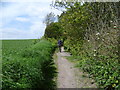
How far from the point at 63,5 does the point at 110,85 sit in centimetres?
804

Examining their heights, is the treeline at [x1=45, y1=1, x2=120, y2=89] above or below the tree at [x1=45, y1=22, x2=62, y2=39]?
below

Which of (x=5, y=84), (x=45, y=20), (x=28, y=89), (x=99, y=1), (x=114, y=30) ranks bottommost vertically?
(x=28, y=89)

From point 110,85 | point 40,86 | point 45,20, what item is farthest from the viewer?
point 45,20

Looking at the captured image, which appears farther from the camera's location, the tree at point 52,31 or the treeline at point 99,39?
the tree at point 52,31

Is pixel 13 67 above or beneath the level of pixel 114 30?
beneath

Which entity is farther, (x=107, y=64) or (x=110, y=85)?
(x=107, y=64)

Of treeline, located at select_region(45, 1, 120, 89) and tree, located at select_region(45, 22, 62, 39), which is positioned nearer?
treeline, located at select_region(45, 1, 120, 89)

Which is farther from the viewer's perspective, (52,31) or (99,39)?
(52,31)

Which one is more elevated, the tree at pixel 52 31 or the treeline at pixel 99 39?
the tree at pixel 52 31

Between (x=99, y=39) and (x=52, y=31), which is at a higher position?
(x=52, y=31)

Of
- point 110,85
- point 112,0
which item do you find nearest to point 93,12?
point 112,0

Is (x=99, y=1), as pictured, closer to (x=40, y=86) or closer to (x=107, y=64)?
(x=107, y=64)

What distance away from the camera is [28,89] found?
3807mm

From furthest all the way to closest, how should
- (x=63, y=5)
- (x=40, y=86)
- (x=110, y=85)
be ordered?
(x=63, y=5) → (x=40, y=86) → (x=110, y=85)
